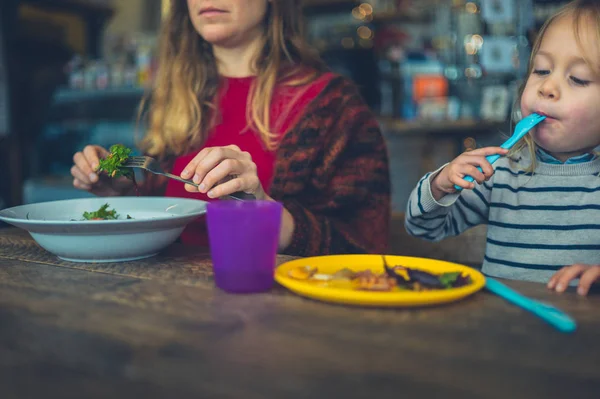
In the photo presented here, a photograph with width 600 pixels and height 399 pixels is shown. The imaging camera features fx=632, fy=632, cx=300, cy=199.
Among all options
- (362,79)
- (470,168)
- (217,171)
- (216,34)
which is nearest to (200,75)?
(216,34)

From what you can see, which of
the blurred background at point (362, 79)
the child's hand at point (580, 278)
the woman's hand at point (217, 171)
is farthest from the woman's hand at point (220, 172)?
the blurred background at point (362, 79)

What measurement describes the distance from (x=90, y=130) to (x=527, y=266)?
3.34 m

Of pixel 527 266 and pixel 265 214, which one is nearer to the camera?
pixel 265 214

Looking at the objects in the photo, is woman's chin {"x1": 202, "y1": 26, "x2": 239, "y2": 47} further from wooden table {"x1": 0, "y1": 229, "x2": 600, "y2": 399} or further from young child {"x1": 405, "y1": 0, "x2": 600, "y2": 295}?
wooden table {"x1": 0, "y1": 229, "x2": 600, "y2": 399}

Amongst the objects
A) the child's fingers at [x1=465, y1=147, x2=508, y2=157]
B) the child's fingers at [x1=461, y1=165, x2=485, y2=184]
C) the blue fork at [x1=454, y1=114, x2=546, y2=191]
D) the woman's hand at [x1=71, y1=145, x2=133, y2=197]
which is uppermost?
the blue fork at [x1=454, y1=114, x2=546, y2=191]

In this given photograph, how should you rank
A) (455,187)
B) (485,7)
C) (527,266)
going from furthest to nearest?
(485,7) < (527,266) < (455,187)

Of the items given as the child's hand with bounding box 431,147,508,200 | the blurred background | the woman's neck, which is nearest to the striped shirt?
the child's hand with bounding box 431,147,508,200

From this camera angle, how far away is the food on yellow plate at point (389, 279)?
759mm

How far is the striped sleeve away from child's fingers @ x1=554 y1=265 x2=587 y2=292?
0.36m

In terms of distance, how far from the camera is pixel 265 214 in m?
0.77

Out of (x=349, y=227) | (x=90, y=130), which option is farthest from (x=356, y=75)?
(x=349, y=227)

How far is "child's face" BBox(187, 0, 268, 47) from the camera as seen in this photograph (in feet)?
4.73

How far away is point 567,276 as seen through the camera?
0.83 m

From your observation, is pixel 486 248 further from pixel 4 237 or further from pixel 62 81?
pixel 62 81
